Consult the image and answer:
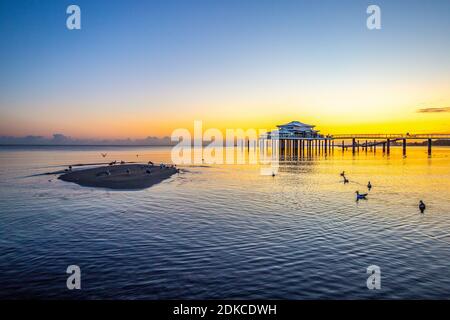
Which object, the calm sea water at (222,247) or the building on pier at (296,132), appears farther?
the building on pier at (296,132)

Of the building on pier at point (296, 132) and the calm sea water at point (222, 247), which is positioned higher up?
the building on pier at point (296, 132)

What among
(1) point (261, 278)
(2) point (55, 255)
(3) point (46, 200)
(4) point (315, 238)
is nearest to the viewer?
(1) point (261, 278)

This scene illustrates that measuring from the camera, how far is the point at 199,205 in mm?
26922

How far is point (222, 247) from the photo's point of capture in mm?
15656

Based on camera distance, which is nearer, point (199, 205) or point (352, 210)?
point (352, 210)

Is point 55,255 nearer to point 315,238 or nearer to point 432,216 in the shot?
point 315,238

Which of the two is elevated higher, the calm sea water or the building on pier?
the building on pier

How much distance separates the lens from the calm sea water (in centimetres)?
1128

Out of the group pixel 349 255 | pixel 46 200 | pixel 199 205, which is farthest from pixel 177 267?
pixel 46 200

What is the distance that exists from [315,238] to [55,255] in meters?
13.6

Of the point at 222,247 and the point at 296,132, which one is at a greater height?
the point at 296,132

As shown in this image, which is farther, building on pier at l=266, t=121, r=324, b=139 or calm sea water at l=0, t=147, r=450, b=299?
building on pier at l=266, t=121, r=324, b=139

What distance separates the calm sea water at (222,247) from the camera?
37.0 ft
